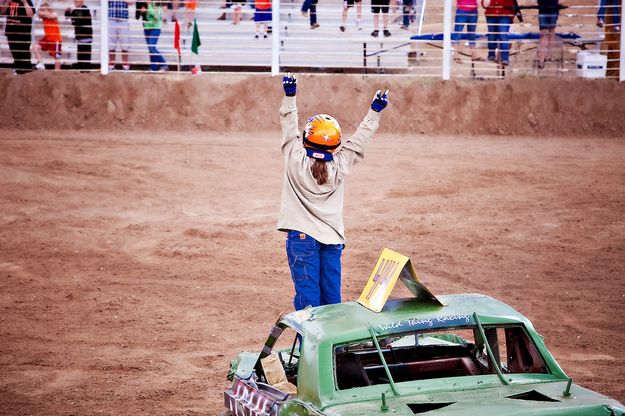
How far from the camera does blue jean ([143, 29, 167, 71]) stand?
2098 cm

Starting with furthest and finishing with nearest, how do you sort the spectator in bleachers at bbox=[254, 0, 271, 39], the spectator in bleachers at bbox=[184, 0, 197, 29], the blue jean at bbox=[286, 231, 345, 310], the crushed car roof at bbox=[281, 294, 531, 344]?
1. the spectator in bleachers at bbox=[184, 0, 197, 29]
2. the spectator in bleachers at bbox=[254, 0, 271, 39]
3. the blue jean at bbox=[286, 231, 345, 310]
4. the crushed car roof at bbox=[281, 294, 531, 344]

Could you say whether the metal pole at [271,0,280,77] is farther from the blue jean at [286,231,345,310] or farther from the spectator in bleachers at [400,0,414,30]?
the blue jean at [286,231,345,310]

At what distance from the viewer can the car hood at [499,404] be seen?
5684 mm

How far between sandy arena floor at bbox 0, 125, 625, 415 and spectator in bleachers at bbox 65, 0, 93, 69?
2181 mm

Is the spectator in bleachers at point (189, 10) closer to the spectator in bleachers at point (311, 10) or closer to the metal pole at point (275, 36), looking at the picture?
the metal pole at point (275, 36)

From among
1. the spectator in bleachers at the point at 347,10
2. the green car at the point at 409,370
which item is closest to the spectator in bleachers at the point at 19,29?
the spectator in bleachers at the point at 347,10

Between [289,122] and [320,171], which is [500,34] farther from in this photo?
[320,171]

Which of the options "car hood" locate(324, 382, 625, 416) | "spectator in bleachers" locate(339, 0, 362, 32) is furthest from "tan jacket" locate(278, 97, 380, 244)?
"spectator in bleachers" locate(339, 0, 362, 32)

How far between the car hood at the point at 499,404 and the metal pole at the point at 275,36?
1448 centimetres

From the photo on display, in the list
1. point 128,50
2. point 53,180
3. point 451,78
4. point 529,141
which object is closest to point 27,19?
point 128,50

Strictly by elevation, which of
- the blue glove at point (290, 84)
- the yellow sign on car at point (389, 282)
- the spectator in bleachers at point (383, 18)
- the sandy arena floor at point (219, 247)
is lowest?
the sandy arena floor at point (219, 247)

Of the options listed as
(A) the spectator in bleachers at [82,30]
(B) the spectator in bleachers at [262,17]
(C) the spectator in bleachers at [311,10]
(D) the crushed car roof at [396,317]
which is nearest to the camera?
(D) the crushed car roof at [396,317]

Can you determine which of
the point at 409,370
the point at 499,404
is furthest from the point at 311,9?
the point at 499,404

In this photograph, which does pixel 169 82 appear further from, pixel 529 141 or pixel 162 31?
pixel 529 141
